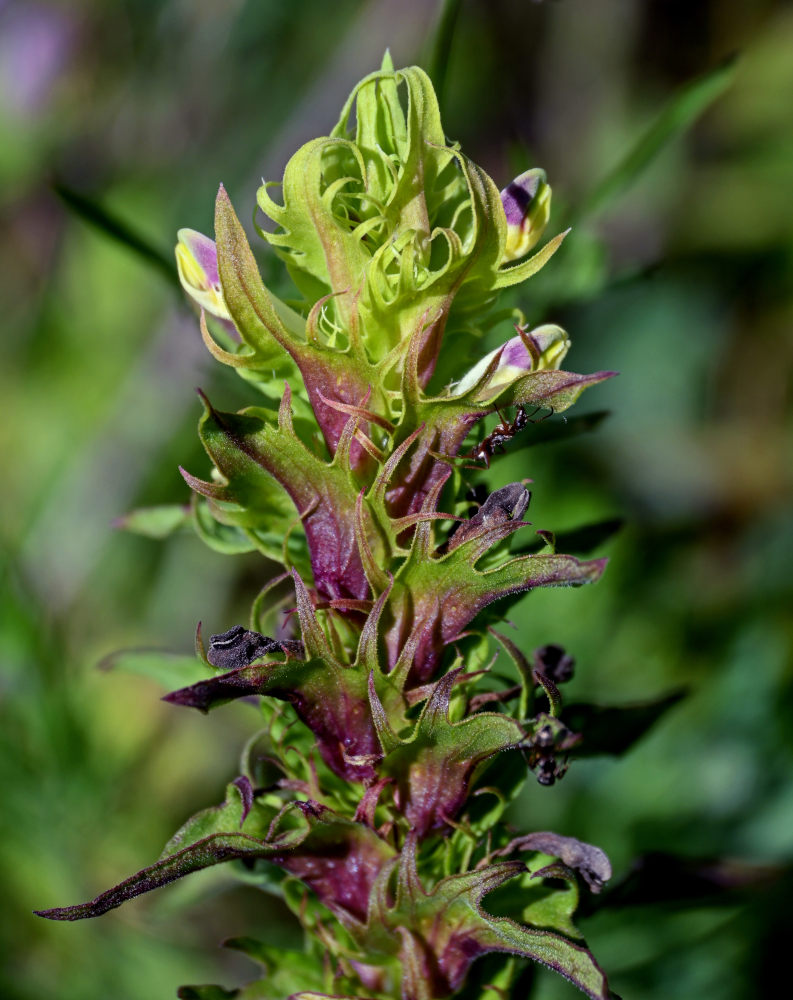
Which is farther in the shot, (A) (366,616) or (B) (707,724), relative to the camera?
(B) (707,724)

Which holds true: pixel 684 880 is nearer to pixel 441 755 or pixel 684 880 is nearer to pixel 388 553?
pixel 441 755

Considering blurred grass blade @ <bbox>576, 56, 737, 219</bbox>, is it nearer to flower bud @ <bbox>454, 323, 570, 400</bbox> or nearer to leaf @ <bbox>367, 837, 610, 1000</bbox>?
flower bud @ <bbox>454, 323, 570, 400</bbox>

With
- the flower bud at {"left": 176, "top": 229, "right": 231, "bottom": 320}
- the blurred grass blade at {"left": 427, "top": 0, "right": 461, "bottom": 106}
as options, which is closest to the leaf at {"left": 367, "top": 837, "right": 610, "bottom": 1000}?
the flower bud at {"left": 176, "top": 229, "right": 231, "bottom": 320}

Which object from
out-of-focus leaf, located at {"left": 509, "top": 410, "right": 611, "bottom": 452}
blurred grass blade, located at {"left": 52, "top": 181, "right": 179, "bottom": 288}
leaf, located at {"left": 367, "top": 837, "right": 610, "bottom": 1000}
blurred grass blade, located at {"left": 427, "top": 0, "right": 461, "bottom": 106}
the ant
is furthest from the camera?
blurred grass blade, located at {"left": 52, "top": 181, "right": 179, "bottom": 288}

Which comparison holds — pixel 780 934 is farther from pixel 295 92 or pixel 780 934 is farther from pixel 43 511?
pixel 295 92

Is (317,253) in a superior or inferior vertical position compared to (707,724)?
superior

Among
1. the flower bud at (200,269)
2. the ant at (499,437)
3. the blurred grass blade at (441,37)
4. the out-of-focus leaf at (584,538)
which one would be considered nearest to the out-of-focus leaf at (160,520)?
the flower bud at (200,269)

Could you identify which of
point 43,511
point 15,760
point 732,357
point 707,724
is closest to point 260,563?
point 43,511

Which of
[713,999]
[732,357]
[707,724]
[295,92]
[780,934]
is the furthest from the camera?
[732,357]
